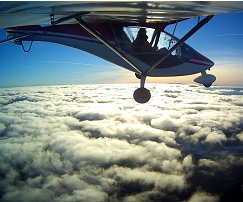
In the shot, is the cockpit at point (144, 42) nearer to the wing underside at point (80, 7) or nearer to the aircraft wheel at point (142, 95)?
the aircraft wheel at point (142, 95)

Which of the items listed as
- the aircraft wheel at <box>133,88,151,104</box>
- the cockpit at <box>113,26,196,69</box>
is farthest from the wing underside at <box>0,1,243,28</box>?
the aircraft wheel at <box>133,88,151,104</box>

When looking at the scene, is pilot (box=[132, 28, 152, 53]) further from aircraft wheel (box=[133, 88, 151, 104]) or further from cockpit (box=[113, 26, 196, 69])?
aircraft wheel (box=[133, 88, 151, 104])

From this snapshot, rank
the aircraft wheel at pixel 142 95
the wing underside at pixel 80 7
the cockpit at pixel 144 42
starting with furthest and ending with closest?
the aircraft wheel at pixel 142 95
the cockpit at pixel 144 42
the wing underside at pixel 80 7

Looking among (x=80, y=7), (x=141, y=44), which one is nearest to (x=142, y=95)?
(x=141, y=44)

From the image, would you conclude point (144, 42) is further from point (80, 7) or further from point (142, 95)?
point (80, 7)

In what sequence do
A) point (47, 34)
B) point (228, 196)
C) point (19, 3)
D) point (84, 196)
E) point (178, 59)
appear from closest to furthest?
point (19, 3) < point (178, 59) < point (47, 34) < point (228, 196) < point (84, 196)

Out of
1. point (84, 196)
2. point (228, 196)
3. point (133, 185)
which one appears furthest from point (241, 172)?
point (84, 196)

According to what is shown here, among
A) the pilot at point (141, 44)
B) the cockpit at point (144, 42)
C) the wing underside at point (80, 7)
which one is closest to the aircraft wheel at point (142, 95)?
the cockpit at point (144, 42)

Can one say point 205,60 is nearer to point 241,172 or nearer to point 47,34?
point 47,34
